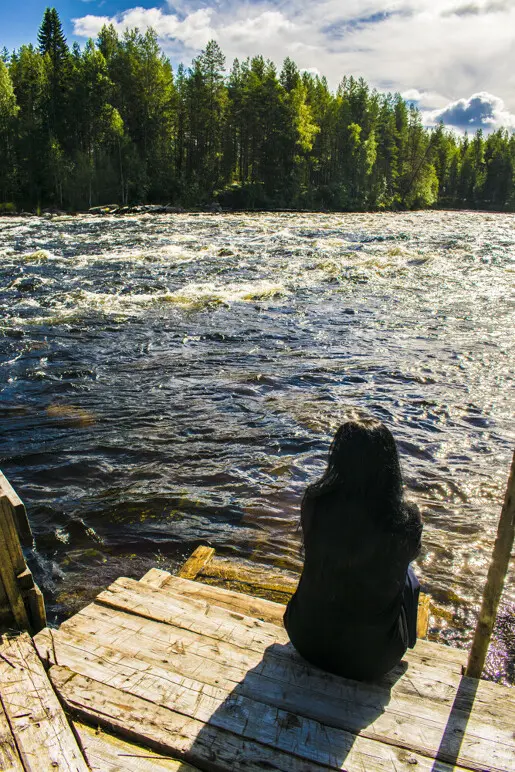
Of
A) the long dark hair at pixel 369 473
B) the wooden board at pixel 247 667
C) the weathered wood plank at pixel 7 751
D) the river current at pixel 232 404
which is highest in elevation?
the long dark hair at pixel 369 473

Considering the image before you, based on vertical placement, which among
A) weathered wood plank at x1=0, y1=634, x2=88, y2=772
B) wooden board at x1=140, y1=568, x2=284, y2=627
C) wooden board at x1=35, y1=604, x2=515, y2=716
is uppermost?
weathered wood plank at x1=0, y1=634, x2=88, y2=772

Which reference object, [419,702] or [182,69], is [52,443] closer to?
[419,702]

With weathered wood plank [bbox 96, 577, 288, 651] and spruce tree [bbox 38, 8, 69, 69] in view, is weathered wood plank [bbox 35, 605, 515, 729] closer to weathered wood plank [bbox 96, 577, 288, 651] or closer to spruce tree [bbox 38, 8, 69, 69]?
weathered wood plank [bbox 96, 577, 288, 651]

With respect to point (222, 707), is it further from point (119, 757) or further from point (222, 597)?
point (222, 597)

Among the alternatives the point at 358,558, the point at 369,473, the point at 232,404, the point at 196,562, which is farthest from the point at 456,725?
the point at 232,404

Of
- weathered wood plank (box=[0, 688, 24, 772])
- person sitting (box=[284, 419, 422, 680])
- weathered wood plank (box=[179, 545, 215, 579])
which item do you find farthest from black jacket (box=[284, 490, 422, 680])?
weathered wood plank (box=[179, 545, 215, 579])

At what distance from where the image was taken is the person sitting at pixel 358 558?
270 centimetres

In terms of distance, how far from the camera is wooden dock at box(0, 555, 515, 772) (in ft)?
7.95

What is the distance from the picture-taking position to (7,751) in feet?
7.70

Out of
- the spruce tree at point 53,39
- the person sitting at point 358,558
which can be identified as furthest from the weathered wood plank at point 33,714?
the spruce tree at point 53,39

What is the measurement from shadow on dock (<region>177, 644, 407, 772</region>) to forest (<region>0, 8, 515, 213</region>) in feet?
165

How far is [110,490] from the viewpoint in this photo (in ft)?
20.6

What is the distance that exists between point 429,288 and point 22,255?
16.0 meters

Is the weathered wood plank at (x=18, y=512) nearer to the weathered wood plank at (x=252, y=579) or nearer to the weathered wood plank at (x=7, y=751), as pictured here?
the weathered wood plank at (x=7, y=751)
